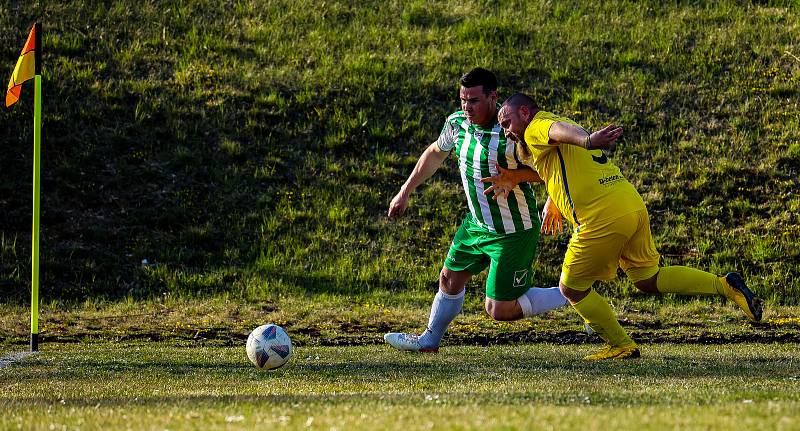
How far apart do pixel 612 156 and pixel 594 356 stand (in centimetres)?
1028

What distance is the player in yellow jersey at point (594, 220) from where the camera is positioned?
25.0ft

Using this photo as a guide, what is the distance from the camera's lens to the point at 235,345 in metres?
11.4

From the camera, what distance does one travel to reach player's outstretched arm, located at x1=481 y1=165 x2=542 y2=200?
843 centimetres

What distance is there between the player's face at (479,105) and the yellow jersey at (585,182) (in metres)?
0.77

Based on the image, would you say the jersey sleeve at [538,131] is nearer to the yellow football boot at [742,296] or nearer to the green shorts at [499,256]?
the green shorts at [499,256]

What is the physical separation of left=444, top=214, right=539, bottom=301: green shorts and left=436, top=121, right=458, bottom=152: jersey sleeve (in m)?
0.59

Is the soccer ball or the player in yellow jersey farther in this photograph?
the soccer ball

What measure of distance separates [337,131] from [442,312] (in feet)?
32.9

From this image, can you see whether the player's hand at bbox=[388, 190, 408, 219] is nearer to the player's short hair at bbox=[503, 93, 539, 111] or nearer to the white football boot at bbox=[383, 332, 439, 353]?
the white football boot at bbox=[383, 332, 439, 353]

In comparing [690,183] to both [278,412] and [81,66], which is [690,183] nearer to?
[81,66]

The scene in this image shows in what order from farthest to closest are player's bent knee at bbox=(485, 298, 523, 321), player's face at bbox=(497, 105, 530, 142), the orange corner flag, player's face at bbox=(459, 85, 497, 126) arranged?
the orange corner flag
player's bent knee at bbox=(485, 298, 523, 321)
player's face at bbox=(459, 85, 497, 126)
player's face at bbox=(497, 105, 530, 142)

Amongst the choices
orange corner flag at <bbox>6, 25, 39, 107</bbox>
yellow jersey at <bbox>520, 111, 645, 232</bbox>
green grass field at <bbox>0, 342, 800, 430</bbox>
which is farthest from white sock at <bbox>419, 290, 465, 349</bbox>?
orange corner flag at <bbox>6, 25, 39, 107</bbox>

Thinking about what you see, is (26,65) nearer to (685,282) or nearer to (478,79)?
(478,79)

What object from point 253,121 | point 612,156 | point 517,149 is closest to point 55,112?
point 253,121
